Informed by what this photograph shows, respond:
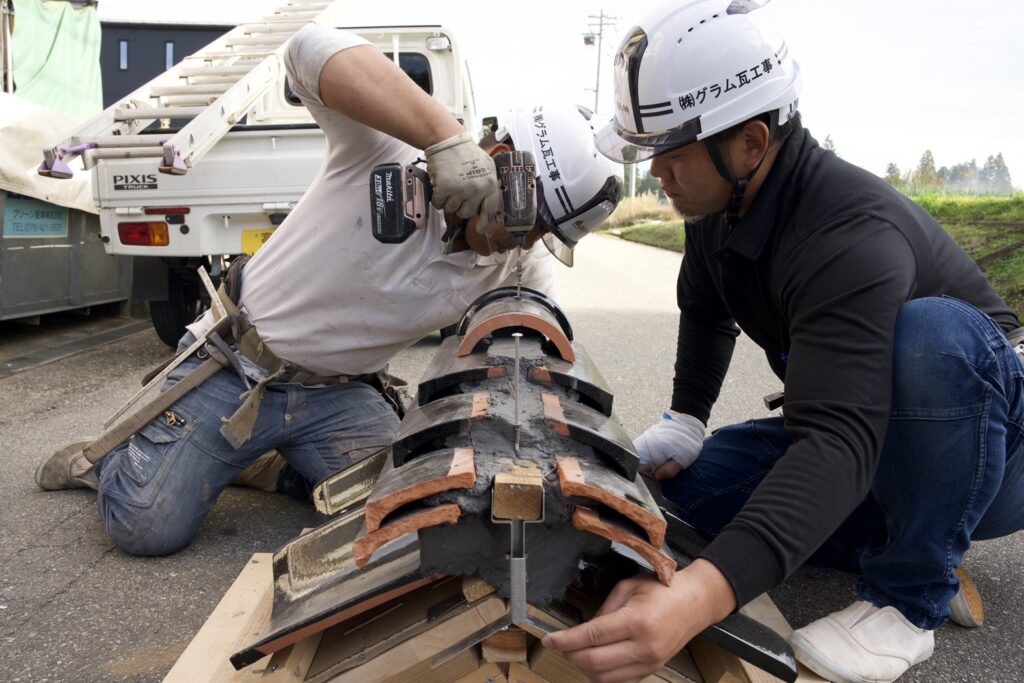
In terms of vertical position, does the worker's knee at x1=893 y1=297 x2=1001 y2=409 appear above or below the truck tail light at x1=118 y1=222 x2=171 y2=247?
above

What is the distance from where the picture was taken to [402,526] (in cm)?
131

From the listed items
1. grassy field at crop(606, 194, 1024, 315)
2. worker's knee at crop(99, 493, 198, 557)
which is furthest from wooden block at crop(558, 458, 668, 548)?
grassy field at crop(606, 194, 1024, 315)

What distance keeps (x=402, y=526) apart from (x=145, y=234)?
4.74 metres

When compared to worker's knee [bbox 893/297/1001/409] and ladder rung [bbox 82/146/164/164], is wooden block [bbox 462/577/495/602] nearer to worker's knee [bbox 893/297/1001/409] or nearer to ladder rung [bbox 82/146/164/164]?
worker's knee [bbox 893/297/1001/409]

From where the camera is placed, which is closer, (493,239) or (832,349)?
(832,349)

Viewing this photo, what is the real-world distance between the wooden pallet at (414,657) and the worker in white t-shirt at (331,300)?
0.97 meters

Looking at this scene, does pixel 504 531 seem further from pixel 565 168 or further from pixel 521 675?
pixel 565 168

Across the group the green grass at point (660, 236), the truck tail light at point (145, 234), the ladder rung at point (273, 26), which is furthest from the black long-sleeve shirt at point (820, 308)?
the green grass at point (660, 236)

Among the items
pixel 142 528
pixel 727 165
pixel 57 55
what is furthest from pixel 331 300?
pixel 57 55

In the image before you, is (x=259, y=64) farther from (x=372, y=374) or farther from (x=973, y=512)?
(x=973, y=512)

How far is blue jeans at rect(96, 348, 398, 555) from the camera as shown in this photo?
2.81m

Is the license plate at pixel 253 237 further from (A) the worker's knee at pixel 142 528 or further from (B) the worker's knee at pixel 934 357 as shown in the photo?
(B) the worker's knee at pixel 934 357

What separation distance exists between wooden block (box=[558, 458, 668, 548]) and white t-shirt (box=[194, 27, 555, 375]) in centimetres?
146

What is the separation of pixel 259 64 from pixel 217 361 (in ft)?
10.7
